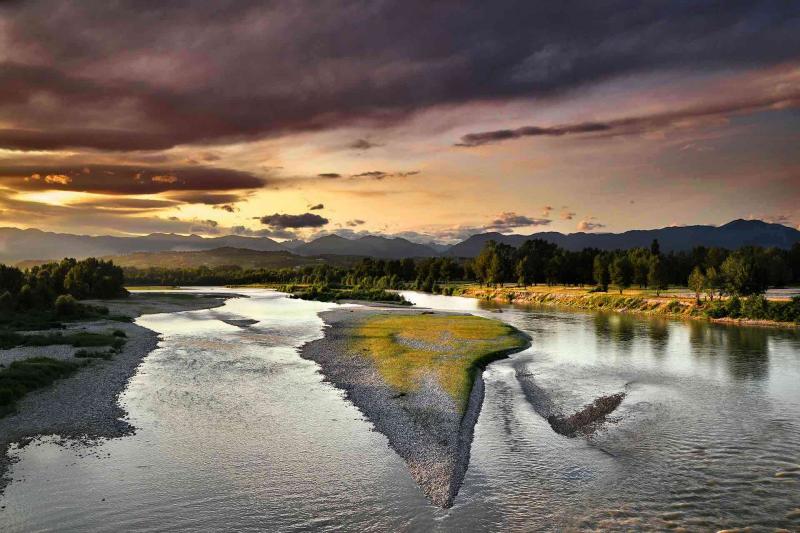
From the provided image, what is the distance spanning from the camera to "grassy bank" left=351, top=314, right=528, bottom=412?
37031mm

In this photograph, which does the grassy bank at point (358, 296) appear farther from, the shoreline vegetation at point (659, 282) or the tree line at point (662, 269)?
the tree line at point (662, 269)

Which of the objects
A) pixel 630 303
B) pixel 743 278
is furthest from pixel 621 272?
pixel 743 278

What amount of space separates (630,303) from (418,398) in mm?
83692

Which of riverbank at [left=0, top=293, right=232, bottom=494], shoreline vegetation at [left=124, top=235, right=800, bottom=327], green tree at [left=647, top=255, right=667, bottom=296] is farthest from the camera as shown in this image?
green tree at [left=647, top=255, right=667, bottom=296]

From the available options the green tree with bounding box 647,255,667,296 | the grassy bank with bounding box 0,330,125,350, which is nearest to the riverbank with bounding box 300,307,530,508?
the grassy bank with bounding box 0,330,125,350

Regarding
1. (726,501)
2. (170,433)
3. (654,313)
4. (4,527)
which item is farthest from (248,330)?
(654,313)

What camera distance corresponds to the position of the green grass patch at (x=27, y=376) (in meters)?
30.2

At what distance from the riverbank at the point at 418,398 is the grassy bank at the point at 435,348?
0.11m

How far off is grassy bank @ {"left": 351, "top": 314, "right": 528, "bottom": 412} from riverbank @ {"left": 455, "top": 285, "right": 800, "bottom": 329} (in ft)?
120

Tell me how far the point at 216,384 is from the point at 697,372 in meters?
36.9

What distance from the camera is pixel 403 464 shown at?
21906 millimetres

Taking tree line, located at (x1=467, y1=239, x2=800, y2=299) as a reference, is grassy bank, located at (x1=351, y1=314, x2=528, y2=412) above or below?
below

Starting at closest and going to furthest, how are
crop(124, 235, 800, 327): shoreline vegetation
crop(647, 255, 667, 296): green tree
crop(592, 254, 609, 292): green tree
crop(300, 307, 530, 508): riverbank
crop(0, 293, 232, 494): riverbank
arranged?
crop(300, 307, 530, 508): riverbank, crop(0, 293, 232, 494): riverbank, crop(124, 235, 800, 327): shoreline vegetation, crop(647, 255, 667, 296): green tree, crop(592, 254, 609, 292): green tree

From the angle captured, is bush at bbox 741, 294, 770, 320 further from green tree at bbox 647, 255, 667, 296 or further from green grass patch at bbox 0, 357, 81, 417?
green grass patch at bbox 0, 357, 81, 417
